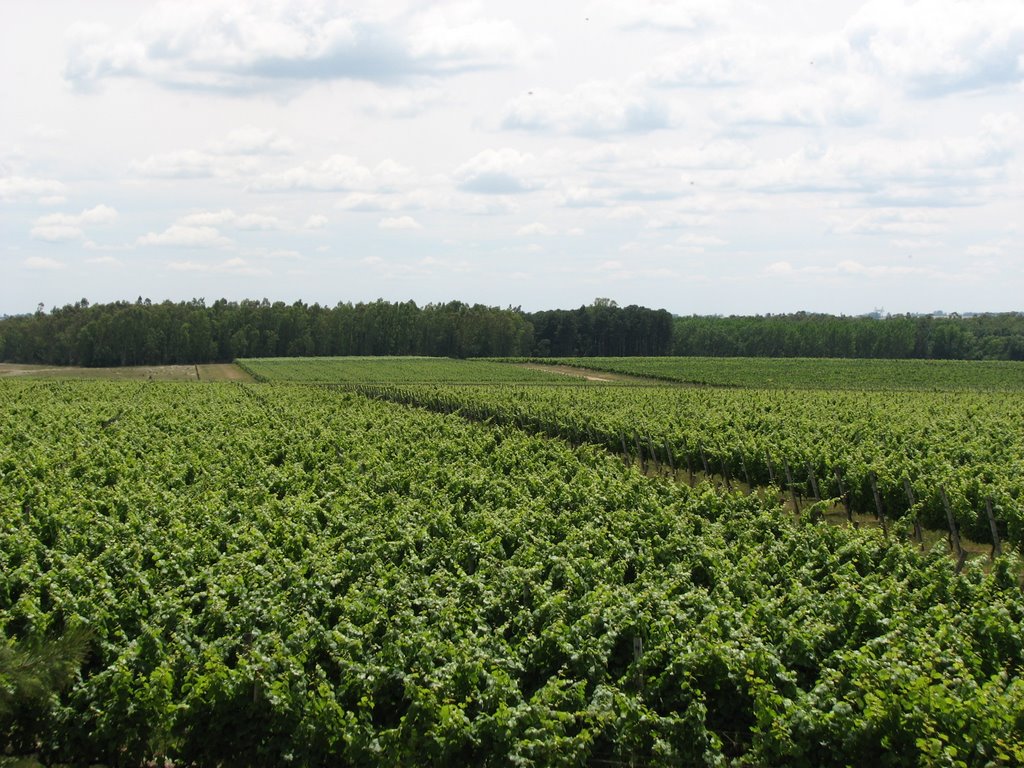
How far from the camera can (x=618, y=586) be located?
1166 cm

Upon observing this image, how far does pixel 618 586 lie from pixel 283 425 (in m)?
19.8

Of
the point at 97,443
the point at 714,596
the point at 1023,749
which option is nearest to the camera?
the point at 1023,749

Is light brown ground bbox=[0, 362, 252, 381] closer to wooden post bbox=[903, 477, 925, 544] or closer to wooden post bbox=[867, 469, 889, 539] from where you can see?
wooden post bbox=[867, 469, 889, 539]

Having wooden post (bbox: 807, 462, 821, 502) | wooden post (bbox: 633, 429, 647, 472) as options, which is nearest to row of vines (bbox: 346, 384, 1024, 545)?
wooden post (bbox: 807, 462, 821, 502)

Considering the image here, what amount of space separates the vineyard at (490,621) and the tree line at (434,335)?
103m

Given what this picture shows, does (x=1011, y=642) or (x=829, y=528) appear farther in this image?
(x=829, y=528)

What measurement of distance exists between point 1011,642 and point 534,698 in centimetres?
506

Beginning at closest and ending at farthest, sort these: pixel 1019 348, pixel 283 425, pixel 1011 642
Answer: pixel 1011 642, pixel 283 425, pixel 1019 348

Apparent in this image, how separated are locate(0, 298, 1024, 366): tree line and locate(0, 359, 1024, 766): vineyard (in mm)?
103310

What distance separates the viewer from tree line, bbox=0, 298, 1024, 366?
A: 119125 millimetres

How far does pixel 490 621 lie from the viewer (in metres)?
11.1

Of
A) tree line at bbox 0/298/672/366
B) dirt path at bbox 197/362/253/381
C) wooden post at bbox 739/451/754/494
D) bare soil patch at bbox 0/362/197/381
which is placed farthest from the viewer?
tree line at bbox 0/298/672/366

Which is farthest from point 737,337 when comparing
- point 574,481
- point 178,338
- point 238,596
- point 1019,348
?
point 238,596

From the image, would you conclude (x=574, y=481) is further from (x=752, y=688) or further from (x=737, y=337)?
(x=737, y=337)
